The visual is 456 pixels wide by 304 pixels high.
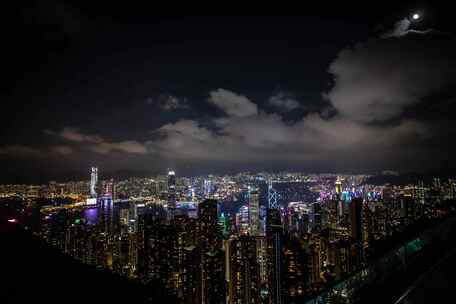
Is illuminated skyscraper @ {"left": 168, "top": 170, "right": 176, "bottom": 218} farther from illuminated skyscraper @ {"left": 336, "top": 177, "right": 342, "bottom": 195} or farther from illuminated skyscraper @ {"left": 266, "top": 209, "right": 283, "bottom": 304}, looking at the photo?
illuminated skyscraper @ {"left": 336, "top": 177, "right": 342, "bottom": 195}

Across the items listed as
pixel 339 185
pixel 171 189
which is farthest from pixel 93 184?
pixel 339 185

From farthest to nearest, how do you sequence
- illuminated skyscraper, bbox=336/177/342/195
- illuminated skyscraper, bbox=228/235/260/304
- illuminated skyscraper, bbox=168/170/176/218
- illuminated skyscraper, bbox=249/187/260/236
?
illuminated skyscraper, bbox=336/177/342/195
illuminated skyscraper, bbox=168/170/176/218
illuminated skyscraper, bbox=249/187/260/236
illuminated skyscraper, bbox=228/235/260/304

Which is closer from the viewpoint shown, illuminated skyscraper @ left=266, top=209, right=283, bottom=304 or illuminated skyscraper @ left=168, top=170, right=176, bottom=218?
illuminated skyscraper @ left=266, top=209, right=283, bottom=304

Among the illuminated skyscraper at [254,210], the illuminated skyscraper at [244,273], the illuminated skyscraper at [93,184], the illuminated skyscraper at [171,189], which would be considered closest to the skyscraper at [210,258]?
the illuminated skyscraper at [244,273]

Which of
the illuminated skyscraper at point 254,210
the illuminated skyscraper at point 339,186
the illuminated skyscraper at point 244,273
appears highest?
the illuminated skyscraper at point 339,186

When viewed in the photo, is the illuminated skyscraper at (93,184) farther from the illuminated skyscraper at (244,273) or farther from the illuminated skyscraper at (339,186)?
the illuminated skyscraper at (339,186)

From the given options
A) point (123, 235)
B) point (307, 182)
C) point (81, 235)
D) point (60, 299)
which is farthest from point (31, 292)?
point (307, 182)

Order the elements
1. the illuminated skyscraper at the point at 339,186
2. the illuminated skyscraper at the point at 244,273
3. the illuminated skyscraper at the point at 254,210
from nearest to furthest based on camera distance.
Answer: the illuminated skyscraper at the point at 244,273 → the illuminated skyscraper at the point at 254,210 → the illuminated skyscraper at the point at 339,186

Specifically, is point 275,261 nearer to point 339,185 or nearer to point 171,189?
point 339,185

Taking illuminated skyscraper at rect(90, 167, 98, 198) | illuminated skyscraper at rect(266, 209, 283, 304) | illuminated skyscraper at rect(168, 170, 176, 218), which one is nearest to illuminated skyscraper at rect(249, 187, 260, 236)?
illuminated skyscraper at rect(266, 209, 283, 304)
